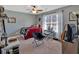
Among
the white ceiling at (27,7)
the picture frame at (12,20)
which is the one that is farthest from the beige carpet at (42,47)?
the white ceiling at (27,7)

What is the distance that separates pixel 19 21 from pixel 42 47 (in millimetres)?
571

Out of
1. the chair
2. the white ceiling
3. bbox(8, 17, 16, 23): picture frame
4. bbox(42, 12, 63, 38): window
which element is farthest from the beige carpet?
the white ceiling

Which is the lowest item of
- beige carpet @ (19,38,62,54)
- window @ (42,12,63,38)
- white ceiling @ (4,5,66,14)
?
beige carpet @ (19,38,62,54)

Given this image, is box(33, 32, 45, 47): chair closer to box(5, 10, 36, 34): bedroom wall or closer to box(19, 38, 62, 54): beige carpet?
box(19, 38, 62, 54): beige carpet

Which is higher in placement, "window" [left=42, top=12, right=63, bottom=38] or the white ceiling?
the white ceiling

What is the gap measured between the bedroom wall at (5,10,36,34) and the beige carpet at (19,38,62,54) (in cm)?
24

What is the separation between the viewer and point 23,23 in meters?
1.69

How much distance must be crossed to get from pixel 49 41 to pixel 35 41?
0.23m

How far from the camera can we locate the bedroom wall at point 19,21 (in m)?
1.64

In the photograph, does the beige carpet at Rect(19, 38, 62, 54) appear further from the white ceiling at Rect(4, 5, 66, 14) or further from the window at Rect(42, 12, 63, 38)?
the white ceiling at Rect(4, 5, 66, 14)

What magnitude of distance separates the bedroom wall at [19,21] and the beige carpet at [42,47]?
0.24m

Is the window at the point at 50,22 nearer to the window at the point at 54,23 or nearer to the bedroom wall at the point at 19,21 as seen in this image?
the window at the point at 54,23

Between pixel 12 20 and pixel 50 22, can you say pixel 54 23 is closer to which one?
pixel 50 22

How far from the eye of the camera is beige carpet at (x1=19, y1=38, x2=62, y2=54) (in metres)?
1.64
